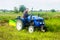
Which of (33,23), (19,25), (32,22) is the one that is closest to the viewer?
(33,23)

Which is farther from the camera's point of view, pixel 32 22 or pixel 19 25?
pixel 19 25

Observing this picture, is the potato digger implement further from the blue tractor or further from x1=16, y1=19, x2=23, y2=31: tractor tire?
x1=16, y1=19, x2=23, y2=31: tractor tire

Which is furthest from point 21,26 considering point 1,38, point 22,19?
point 1,38

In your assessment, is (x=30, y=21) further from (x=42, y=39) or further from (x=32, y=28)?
(x=42, y=39)

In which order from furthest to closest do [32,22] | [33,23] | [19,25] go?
[19,25] → [32,22] → [33,23]

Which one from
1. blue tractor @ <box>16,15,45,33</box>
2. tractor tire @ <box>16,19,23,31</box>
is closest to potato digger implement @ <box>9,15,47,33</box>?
blue tractor @ <box>16,15,45,33</box>

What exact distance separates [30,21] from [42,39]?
2.93m

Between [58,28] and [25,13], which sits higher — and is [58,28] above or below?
below

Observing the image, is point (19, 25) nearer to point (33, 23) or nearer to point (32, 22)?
point (32, 22)

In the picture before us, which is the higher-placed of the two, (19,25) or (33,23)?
(33,23)

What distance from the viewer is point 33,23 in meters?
11.4

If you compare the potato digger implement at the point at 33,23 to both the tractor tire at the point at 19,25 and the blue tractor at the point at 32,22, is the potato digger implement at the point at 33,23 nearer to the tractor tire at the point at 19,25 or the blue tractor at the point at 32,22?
the blue tractor at the point at 32,22

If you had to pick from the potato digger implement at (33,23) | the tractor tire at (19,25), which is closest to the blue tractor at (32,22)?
the potato digger implement at (33,23)

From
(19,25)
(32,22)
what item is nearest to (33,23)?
(32,22)
